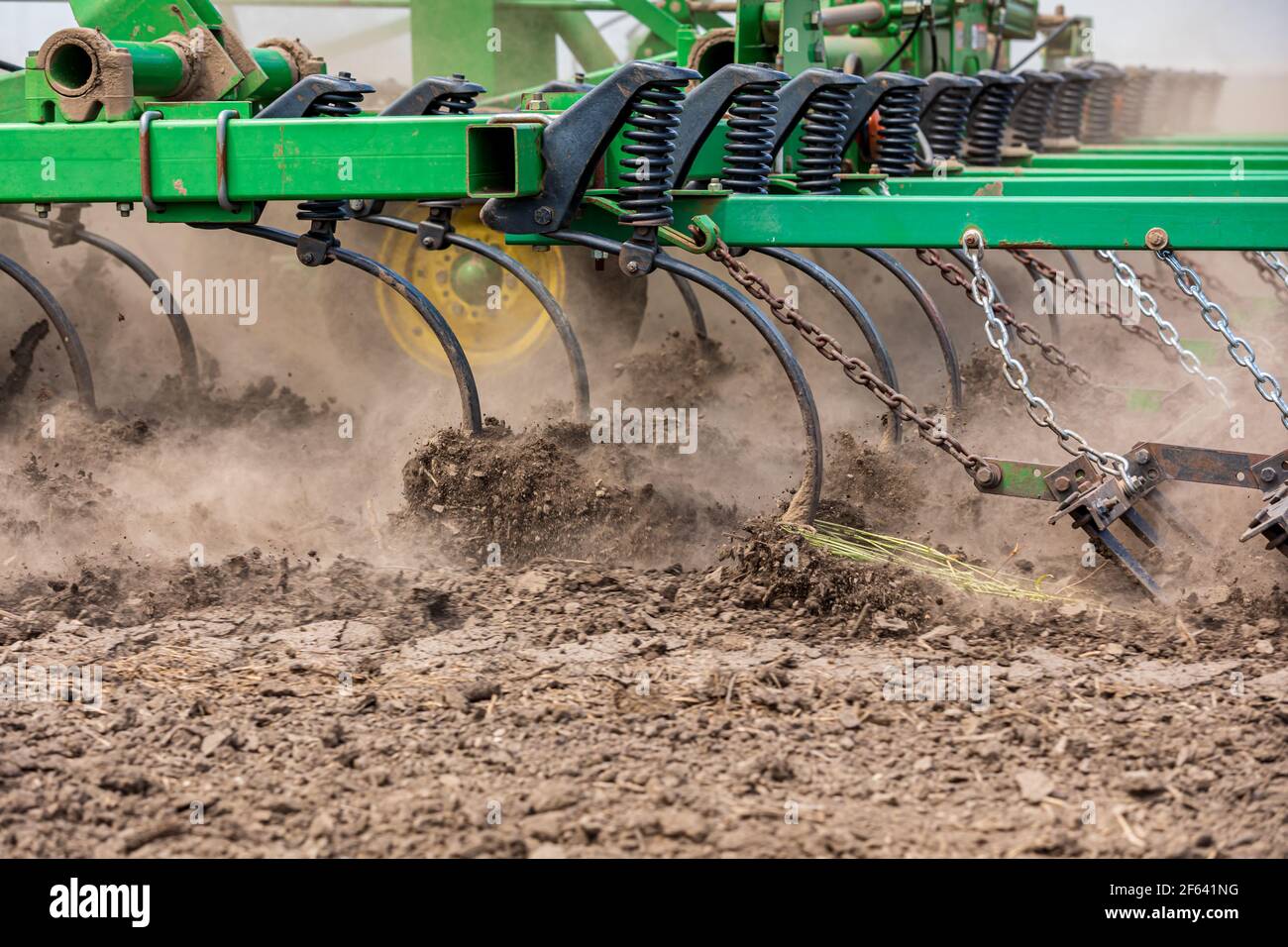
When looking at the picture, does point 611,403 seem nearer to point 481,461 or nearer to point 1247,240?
point 481,461

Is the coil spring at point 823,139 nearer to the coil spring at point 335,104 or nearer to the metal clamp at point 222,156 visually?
the coil spring at point 335,104

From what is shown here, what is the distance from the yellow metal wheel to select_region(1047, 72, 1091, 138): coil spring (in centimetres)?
418

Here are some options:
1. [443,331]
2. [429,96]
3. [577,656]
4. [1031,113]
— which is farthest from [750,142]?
[1031,113]

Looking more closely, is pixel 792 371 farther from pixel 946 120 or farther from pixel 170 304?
pixel 170 304

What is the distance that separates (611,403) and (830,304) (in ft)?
4.32

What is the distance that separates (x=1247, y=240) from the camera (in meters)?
3.71

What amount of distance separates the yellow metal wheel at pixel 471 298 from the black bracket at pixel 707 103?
1469 mm

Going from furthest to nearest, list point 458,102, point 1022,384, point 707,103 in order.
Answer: point 458,102 → point 707,103 → point 1022,384

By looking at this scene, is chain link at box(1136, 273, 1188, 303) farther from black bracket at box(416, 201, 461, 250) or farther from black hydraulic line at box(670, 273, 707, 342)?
black bracket at box(416, 201, 461, 250)

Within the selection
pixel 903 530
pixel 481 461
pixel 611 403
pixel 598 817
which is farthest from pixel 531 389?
pixel 598 817

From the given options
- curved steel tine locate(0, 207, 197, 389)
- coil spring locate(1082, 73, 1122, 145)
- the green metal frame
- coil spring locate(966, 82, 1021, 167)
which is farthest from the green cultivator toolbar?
coil spring locate(1082, 73, 1122, 145)

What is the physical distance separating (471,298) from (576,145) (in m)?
1.86

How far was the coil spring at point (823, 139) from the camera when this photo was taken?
190 inches

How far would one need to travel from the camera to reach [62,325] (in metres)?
5.11
